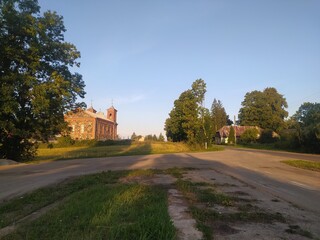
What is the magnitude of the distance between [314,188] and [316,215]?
525 centimetres

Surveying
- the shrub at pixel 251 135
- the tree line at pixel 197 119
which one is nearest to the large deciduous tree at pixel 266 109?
the shrub at pixel 251 135

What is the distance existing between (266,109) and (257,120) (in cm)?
489

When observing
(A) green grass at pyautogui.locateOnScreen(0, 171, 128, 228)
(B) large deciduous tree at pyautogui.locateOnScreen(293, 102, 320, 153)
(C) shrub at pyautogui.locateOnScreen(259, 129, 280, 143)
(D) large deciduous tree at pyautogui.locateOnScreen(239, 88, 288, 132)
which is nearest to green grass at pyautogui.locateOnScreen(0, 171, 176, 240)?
(A) green grass at pyautogui.locateOnScreen(0, 171, 128, 228)

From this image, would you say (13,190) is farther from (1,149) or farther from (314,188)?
(1,149)

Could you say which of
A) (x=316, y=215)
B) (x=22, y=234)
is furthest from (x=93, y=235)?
(x=316, y=215)

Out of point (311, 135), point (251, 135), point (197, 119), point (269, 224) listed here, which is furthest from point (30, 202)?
point (251, 135)

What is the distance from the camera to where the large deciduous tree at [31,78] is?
23.3m

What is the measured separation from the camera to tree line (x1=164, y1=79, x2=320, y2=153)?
4878 cm

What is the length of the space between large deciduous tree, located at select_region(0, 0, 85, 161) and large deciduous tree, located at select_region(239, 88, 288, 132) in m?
72.0

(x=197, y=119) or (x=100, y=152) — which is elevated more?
(x=197, y=119)

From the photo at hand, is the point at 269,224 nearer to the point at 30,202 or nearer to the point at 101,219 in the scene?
the point at 101,219

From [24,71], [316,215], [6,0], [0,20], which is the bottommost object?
[316,215]

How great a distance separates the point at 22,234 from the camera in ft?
18.2

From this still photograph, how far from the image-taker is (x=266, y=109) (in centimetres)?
9194
